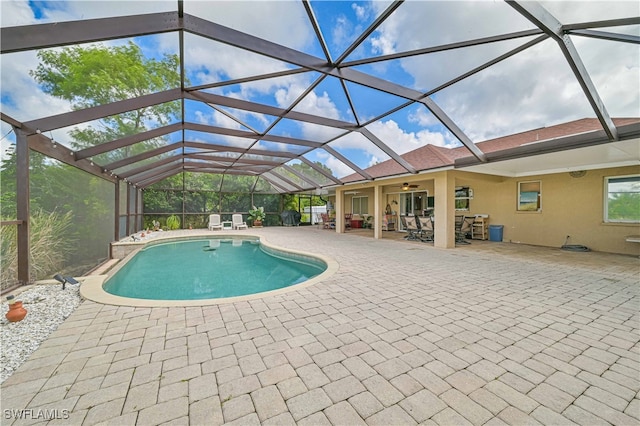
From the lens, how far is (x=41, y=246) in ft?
16.1

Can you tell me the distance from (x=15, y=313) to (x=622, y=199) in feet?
41.6

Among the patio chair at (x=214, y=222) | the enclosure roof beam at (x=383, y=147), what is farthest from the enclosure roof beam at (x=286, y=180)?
the enclosure roof beam at (x=383, y=147)

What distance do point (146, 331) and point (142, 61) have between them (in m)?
4.35

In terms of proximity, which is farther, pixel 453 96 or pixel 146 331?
pixel 453 96

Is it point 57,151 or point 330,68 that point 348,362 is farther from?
point 57,151

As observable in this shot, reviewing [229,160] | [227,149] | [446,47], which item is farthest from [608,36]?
[229,160]

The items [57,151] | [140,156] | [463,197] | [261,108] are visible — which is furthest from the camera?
[463,197]

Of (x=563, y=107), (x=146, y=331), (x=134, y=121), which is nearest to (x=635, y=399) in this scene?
(x=146, y=331)

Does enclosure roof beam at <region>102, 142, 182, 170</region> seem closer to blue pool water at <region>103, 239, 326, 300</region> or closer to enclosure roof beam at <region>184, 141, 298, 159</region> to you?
enclosure roof beam at <region>184, 141, 298, 159</region>

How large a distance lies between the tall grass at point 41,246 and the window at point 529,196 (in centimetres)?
1327

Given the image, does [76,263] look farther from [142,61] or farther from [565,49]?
[565,49]

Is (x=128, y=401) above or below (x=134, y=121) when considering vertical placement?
below

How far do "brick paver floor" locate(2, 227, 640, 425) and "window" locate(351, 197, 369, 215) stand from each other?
12.7 metres

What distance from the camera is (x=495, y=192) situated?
9.87 m
